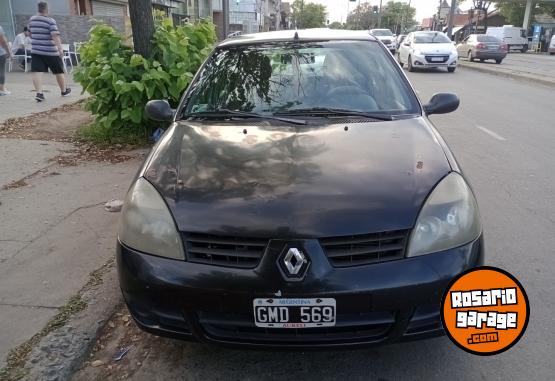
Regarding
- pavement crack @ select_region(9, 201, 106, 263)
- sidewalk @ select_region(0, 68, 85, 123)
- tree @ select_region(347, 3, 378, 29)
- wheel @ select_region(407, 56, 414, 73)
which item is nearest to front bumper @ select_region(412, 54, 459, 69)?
wheel @ select_region(407, 56, 414, 73)

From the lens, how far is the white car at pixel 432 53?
18.8m

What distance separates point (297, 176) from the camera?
8.07 ft

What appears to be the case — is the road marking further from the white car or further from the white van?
the white van

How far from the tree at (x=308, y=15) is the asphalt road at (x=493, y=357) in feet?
285

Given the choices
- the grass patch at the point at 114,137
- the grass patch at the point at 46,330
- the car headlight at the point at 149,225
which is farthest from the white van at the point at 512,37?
the car headlight at the point at 149,225

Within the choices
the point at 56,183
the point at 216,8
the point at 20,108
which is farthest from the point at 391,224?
the point at 216,8

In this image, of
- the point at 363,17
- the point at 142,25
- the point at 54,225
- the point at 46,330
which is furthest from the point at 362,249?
the point at 363,17

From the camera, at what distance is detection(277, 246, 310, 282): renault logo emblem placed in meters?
2.11

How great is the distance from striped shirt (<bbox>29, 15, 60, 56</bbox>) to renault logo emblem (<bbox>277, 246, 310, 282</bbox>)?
9666 millimetres

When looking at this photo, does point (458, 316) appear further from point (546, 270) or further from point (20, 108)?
point (20, 108)

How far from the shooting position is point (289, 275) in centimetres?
211

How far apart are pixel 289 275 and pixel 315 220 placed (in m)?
0.27

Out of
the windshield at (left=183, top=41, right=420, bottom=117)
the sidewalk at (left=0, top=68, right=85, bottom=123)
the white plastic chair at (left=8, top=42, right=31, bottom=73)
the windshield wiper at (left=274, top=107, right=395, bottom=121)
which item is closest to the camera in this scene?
the windshield wiper at (left=274, top=107, right=395, bottom=121)

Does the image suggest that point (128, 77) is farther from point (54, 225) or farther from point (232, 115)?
point (232, 115)
